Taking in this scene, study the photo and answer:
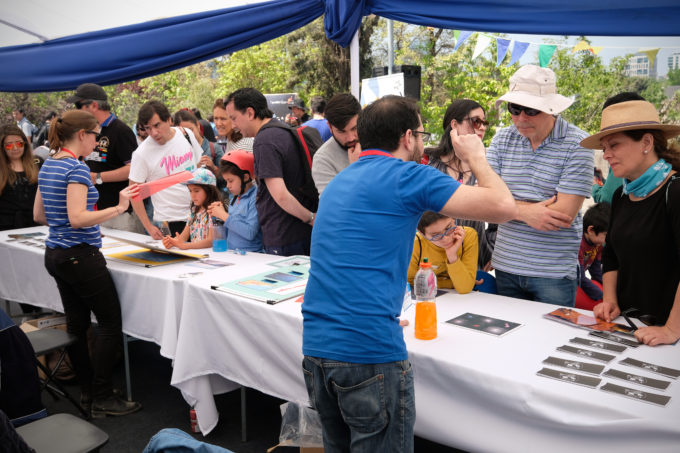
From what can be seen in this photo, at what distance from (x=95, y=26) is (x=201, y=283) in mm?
2525

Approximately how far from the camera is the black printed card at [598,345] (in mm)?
1632

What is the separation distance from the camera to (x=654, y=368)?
1.48 m

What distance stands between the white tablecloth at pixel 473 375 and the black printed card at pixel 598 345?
0.08 ft

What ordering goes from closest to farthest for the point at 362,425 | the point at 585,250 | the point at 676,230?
the point at 362,425 < the point at 676,230 < the point at 585,250

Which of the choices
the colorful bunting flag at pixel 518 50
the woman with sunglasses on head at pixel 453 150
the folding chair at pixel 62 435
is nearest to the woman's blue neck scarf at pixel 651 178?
the woman with sunglasses on head at pixel 453 150

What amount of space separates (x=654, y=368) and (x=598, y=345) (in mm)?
200

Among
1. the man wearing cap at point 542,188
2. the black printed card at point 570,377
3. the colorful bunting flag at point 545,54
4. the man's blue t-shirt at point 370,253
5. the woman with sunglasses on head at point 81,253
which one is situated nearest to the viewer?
the man's blue t-shirt at point 370,253

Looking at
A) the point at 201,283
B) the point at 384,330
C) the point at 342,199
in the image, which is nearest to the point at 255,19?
the point at 201,283

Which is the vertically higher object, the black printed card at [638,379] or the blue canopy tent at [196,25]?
the blue canopy tent at [196,25]

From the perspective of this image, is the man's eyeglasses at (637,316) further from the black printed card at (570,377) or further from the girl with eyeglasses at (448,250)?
the girl with eyeglasses at (448,250)

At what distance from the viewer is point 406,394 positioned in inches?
53.1

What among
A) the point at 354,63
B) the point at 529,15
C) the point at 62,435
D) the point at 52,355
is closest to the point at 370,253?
the point at 62,435

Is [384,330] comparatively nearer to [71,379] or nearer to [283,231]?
[283,231]

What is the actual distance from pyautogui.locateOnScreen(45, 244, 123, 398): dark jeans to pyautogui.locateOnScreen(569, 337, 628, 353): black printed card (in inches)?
89.1
